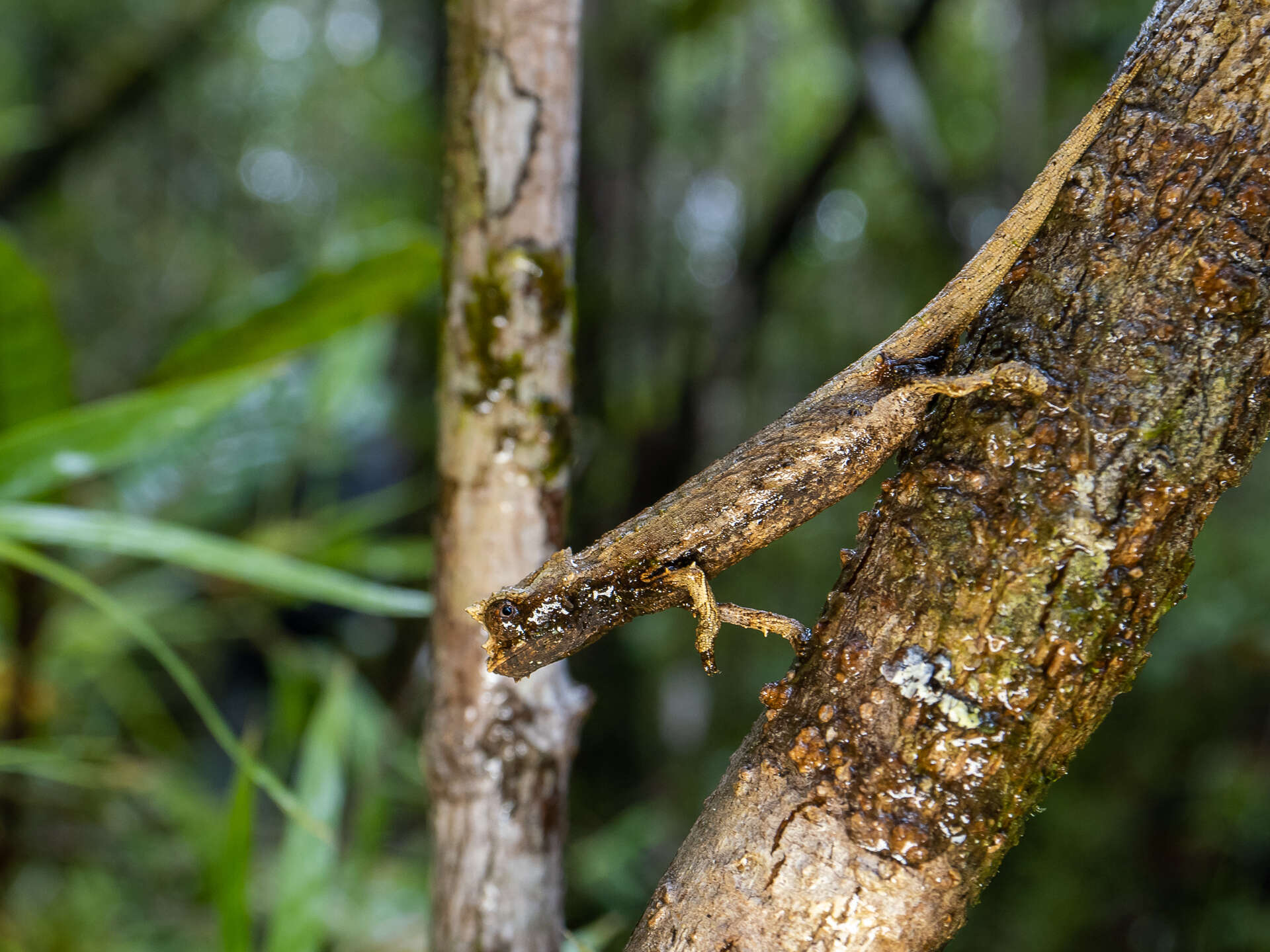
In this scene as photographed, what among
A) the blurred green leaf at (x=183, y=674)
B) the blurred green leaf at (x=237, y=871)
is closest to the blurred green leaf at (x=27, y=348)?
the blurred green leaf at (x=183, y=674)

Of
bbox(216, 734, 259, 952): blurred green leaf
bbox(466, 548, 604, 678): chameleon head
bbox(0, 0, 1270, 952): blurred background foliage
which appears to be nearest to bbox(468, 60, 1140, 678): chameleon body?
bbox(466, 548, 604, 678): chameleon head

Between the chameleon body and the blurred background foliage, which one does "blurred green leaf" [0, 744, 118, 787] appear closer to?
the blurred background foliage

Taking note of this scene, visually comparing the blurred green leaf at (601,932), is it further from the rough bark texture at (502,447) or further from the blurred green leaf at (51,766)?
the blurred green leaf at (51,766)

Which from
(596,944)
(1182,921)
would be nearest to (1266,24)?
(596,944)

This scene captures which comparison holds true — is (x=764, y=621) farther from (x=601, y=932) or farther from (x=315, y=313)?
(x=315, y=313)

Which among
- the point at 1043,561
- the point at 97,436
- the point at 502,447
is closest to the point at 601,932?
the point at 502,447

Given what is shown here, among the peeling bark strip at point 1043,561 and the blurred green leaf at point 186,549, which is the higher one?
the blurred green leaf at point 186,549

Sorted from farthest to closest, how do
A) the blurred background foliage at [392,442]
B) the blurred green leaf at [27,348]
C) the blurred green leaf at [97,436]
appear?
the blurred background foliage at [392,442]
the blurred green leaf at [27,348]
the blurred green leaf at [97,436]
